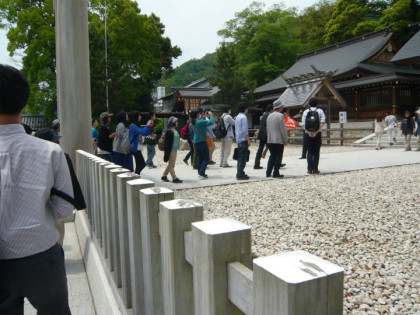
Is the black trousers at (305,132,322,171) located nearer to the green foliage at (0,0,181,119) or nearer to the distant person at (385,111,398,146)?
the distant person at (385,111,398,146)

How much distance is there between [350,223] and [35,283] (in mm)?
3745

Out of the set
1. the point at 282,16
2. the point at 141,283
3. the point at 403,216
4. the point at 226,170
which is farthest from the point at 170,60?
the point at 141,283

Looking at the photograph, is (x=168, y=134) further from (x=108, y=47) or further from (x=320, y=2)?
(x=320, y=2)

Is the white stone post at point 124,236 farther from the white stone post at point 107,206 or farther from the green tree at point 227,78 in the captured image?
the green tree at point 227,78

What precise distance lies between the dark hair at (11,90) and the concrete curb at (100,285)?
1295mm

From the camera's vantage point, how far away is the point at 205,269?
97 cm

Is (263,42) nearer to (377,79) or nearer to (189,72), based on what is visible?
(377,79)

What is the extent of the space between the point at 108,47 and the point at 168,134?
21.6 meters

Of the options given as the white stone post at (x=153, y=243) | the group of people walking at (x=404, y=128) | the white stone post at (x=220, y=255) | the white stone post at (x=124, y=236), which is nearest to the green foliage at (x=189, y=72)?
the group of people walking at (x=404, y=128)

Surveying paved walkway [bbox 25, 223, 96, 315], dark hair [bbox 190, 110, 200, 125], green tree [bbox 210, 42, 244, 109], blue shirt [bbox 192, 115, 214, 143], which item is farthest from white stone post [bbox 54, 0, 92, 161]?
green tree [bbox 210, 42, 244, 109]

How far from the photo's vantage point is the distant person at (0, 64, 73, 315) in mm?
1460

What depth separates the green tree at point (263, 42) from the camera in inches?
1339

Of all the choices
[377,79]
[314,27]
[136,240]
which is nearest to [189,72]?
[314,27]

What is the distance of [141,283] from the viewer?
5.93 ft
